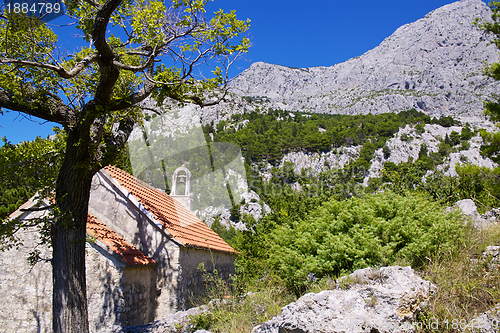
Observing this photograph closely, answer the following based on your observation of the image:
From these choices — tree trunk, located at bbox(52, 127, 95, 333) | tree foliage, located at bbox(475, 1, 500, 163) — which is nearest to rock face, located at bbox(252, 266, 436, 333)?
tree trunk, located at bbox(52, 127, 95, 333)

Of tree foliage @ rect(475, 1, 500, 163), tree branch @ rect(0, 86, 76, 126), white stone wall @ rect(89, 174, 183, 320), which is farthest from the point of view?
tree foliage @ rect(475, 1, 500, 163)

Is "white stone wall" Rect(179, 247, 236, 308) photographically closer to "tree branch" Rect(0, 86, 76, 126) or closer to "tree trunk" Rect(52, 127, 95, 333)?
"tree trunk" Rect(52, 127, 95, 333)

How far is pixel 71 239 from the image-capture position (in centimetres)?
450

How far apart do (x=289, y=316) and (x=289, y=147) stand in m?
77.6

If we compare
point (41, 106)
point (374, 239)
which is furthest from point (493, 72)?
point (41, 106)

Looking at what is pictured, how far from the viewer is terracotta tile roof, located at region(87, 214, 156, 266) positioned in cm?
671

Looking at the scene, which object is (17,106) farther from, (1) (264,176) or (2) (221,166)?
(1) (264,176)

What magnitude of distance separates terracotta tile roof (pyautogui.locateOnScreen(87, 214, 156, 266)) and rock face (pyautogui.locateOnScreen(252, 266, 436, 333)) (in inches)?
173

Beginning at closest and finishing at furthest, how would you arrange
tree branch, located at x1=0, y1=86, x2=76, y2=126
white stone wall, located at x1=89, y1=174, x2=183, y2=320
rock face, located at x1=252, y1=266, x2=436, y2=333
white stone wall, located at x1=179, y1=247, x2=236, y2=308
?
rock face, located at x1=252, y1=266, x2=436, y2=333 → tree branch, located at x1=0, y1=86, x2=76, y2=126 → white stone wall, located at x1=89, y1=174, x2=183, y2=320 → white stone wall, located at x1=179, y1=247, x2=236, y2=308

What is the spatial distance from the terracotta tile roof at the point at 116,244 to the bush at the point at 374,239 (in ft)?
11.7

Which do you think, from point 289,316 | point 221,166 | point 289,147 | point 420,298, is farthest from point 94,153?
point 289,147

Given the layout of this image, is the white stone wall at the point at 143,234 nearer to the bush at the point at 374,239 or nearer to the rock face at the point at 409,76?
the bush at the point at 374,239

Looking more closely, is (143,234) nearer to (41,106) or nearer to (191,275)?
(191,275)

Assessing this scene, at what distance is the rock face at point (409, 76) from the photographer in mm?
102188
